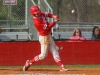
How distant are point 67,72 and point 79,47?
3.74 metres

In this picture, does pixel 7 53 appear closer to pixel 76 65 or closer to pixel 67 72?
pixel 76 65

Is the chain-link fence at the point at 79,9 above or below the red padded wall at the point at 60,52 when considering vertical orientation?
above

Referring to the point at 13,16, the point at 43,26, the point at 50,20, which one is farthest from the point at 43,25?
the point at 13,16

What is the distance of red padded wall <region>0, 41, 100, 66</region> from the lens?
15125mm

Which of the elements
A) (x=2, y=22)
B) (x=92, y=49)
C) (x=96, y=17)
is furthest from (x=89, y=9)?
(x=2, y=22)

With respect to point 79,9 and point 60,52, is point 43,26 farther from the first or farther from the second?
point 79,9

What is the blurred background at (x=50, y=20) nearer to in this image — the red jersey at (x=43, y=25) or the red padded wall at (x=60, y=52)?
the red padded wall at (x=60, y=52)

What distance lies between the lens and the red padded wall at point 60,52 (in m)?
15.1

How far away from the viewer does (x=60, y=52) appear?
15.2m

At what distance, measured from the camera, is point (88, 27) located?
16.9m

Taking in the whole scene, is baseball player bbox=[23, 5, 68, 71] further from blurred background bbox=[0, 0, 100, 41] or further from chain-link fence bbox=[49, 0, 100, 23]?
chain-link fence bbox=[49, 0, 100, 23]

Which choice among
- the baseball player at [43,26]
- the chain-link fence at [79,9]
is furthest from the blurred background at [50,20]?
the baseball player at [43,26]

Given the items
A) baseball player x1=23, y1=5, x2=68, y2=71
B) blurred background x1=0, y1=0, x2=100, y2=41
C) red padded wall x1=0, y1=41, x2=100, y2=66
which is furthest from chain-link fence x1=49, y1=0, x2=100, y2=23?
baseball player x1=23, y1=5, x2=68, y2=71

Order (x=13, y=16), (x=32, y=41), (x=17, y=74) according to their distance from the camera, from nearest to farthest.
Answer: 1. (x=17, y=74)
2. (x=32, y=41)
3. (x=13, y=16)
